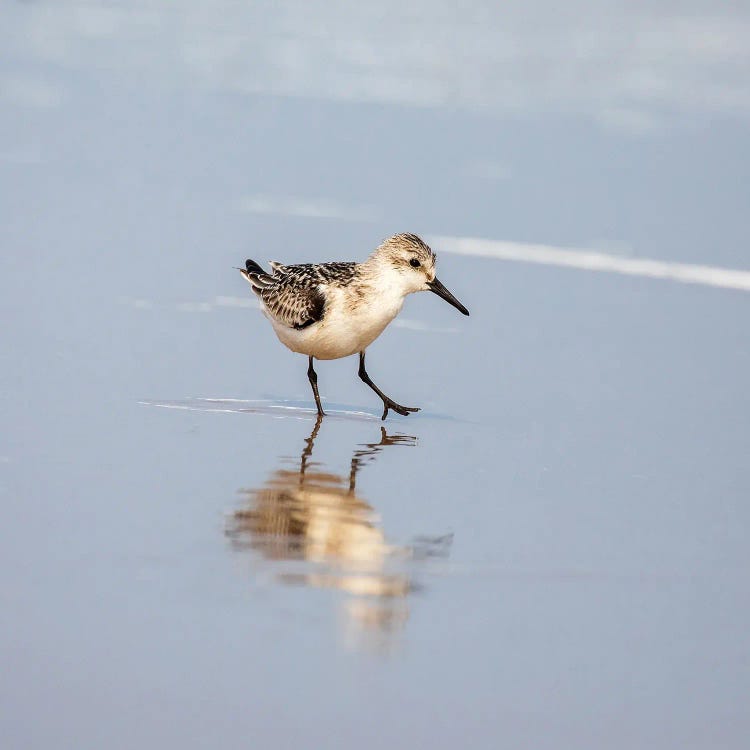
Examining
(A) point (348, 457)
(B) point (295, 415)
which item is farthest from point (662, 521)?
(B) point (295, 415)

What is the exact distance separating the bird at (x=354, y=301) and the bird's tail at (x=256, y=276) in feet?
2.17

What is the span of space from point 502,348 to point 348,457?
7.97ft

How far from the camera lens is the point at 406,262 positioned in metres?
8.91

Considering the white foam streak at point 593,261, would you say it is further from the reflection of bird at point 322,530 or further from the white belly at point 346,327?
the reflection of bird at point 322,530

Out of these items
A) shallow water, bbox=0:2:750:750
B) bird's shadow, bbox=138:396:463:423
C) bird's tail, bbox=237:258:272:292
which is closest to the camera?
shallow water, bbox=0:2:750:750

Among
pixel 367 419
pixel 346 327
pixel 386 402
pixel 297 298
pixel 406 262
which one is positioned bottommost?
pixel 367 419

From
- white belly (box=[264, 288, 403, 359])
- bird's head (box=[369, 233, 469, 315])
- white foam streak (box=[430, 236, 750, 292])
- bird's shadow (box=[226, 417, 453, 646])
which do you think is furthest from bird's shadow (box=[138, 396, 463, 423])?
white foam streak (box=[430, 236, 750, 292])

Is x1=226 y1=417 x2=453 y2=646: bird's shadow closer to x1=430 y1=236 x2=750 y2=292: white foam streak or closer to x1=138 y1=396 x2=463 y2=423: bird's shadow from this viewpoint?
x1=138 y1=396 x2=463 y2=423: bird's shadow

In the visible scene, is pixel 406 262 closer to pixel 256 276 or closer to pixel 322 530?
pixel 256 276

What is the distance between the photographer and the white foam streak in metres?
11.8

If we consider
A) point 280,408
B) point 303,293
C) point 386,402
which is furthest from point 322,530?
point 303,293

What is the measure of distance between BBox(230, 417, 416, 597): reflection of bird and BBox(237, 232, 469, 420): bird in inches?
60.4

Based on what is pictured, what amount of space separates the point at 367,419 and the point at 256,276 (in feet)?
5.31

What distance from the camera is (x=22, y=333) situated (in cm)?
927
